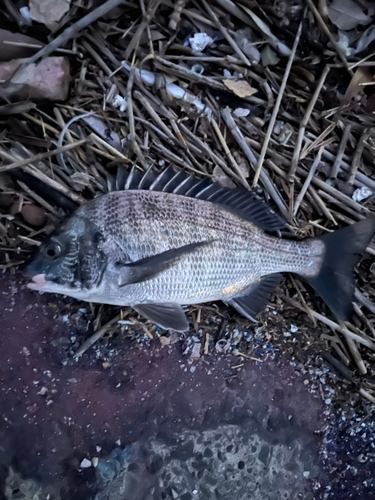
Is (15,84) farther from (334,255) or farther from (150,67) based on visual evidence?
(334,255)

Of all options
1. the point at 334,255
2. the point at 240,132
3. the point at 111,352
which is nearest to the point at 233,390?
the point at 111,352

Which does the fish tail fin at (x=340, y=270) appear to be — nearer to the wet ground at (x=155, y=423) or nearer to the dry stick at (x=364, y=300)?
the dry stick at (x=364, y=300)

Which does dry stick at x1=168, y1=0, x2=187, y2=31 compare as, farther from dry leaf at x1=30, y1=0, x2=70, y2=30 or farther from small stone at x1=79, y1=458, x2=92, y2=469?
small stone at x1=79, y1=458, x2=92, y2=469

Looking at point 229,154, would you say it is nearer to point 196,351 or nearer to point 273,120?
point 273,120

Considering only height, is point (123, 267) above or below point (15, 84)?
below

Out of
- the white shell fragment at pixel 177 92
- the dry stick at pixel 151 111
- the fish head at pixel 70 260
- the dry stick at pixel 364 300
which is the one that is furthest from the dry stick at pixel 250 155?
the fish head at pixel 70 260

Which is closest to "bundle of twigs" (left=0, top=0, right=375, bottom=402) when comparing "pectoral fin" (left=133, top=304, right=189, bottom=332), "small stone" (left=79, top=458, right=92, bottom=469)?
"pectoral fin" (left=133, top=304, right=189, bottom=332)
